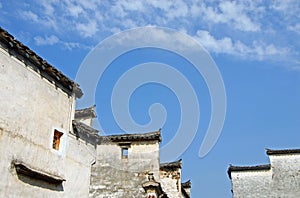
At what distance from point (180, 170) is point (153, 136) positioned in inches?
163

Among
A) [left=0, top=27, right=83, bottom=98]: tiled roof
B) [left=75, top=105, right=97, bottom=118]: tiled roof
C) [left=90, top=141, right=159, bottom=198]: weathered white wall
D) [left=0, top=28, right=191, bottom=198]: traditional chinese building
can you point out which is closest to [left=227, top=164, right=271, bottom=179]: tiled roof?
A: [left=90, top=141, right=159, bottom=198]: weathered white wall

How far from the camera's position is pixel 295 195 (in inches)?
949

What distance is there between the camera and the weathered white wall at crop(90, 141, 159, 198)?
20.1 meters

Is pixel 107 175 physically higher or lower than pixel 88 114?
lower

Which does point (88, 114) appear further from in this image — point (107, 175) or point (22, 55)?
point (22, 55)

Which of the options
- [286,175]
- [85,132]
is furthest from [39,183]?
[286,175]

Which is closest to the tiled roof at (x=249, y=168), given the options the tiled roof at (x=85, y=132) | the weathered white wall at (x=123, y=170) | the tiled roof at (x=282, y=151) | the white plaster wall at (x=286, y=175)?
the white plaster wall at (x=286, y=175)

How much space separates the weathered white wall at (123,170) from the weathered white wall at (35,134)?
6.06 m

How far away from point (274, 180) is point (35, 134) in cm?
1873

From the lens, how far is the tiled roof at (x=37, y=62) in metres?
11.1

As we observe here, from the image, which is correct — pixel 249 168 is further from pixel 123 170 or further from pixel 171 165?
pixel 123 170

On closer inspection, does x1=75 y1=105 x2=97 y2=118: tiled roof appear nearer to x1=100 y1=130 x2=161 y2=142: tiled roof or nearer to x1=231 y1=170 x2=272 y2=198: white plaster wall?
x1=100 y1=130 x2=161 y2=142: tiled roof

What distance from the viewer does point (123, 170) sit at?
68.1ft

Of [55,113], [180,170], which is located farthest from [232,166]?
[55,113]
